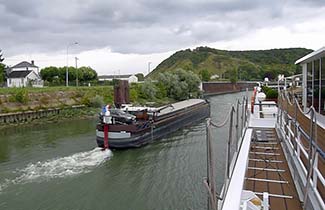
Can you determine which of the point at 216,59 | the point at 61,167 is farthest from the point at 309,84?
the point at 216,59

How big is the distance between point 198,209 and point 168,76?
4109 centimetres

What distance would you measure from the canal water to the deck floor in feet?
11.6

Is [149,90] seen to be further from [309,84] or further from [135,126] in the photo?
[309,84]

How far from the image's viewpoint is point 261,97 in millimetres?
12875

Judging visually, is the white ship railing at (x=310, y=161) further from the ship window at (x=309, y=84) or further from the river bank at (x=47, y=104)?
the river bank at (x=47, y=104)

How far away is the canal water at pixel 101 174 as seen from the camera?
10.7 metres

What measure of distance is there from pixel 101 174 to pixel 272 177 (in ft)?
30.5

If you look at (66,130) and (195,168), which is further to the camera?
(66,130)

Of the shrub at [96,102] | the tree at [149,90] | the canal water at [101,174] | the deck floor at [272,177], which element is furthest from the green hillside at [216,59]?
the deck floor at [272,177]

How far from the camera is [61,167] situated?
14.4m

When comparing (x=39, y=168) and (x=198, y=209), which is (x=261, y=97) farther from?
(x=39, y=168)

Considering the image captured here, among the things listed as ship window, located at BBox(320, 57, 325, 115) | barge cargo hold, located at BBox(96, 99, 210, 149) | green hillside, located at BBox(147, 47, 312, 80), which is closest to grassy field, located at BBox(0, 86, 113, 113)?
barge cargo hold, located at BBox(96, 99, 210, 149)

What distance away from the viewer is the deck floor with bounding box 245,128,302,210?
4.67 m

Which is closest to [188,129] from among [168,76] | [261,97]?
[261,97]
